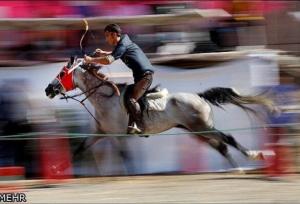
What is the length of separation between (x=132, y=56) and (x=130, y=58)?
0.13ft

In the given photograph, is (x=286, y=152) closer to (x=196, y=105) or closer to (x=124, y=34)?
(x=196, y=105)

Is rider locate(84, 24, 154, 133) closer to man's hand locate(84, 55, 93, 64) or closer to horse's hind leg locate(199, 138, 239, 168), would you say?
man's hand locate(84, 55, 93, 64)

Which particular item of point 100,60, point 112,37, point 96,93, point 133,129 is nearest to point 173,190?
point 133,129

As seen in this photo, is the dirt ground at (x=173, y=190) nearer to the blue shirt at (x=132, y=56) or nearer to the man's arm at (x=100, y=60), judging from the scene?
the blue shirt at (x=132, y=56)

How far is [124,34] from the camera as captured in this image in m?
12.5

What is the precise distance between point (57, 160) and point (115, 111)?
3.56 ft

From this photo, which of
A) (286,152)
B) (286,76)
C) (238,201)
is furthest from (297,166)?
(238,201)

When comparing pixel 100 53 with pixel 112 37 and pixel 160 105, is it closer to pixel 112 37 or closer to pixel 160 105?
pixel 112 37

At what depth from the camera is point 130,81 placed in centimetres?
1251

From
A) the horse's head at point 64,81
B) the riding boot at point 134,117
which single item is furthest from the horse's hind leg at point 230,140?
the horse's head at point 64,81

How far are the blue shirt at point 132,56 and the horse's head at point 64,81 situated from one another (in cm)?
61

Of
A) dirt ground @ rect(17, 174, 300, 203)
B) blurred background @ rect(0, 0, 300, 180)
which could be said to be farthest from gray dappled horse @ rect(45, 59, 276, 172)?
dirt ground @ rect(17, 174, 300, 203)

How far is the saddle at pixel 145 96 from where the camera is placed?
12.5m

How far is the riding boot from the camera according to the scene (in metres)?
12.5
